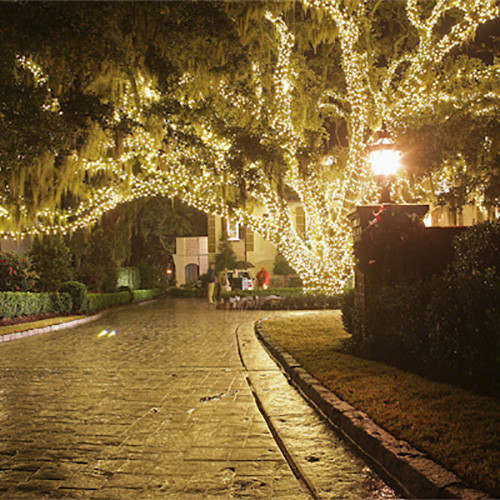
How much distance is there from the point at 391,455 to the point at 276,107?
51.5 ft

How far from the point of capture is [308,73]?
837 inches

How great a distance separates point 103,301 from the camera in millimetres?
23188

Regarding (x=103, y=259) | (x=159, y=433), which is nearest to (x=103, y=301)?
(x=103, y=259)

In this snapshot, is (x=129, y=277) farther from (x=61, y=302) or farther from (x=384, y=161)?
(x=384, y=161)

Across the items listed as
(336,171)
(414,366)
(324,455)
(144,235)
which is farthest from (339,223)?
(144,235)

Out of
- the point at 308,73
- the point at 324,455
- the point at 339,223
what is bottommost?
the point at 324,455

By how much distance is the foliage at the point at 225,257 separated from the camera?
1538 inches

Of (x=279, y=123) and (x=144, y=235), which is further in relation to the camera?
(x=144, y=235)

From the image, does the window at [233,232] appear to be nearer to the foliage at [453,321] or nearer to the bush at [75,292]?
the bush at [75,292]

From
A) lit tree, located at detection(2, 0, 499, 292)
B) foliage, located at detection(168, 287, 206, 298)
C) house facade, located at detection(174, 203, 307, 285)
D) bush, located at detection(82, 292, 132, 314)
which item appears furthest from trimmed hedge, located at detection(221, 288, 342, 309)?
foliage, located at detection(168, 287, 206, 298)

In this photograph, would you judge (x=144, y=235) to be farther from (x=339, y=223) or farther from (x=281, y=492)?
(x=281, y=492)

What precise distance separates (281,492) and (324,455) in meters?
0.84

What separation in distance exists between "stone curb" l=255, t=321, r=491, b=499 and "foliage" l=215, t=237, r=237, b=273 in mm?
32687

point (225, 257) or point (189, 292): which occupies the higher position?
point (225, 257)
